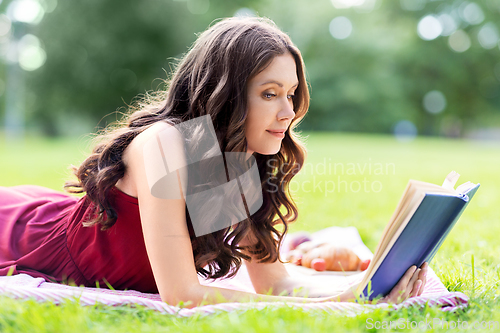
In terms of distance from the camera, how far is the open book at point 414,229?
1364 mm

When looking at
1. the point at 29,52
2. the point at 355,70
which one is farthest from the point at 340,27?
the point at 29,52

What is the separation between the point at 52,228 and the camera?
2.14m

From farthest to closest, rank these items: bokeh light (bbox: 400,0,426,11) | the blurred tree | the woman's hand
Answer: bokeh light (bbox: 400,0,426,11)
the blurred tree
the woman's hand

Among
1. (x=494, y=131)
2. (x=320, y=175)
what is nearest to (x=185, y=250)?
(x=320, y=175)

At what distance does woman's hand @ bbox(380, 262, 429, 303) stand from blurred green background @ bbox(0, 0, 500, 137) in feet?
60.2

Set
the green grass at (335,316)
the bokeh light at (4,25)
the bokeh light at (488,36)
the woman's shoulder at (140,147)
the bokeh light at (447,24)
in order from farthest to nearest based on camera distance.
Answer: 1. the bokeh light at (447,24)
2. the bokeh light at (488,36)
3. the bokeh light at (4,25)
4. the woman's shoulder at (140,147)
5. the green grass at (335,316)

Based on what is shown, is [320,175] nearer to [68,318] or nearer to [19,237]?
[19,237]

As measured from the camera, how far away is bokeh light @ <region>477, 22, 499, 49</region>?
98.1ft

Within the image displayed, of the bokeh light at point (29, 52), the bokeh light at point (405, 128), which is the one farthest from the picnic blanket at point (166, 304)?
the bokeh light at point (405, 128)

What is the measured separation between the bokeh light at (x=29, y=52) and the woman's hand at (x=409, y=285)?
21979mm

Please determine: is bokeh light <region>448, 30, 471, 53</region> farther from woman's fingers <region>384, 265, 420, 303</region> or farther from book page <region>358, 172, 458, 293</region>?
book page <region>358, 172, 458, 293</region>

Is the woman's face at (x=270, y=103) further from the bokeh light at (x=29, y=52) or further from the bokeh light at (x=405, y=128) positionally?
the bokeh light at (x=405, y=128)

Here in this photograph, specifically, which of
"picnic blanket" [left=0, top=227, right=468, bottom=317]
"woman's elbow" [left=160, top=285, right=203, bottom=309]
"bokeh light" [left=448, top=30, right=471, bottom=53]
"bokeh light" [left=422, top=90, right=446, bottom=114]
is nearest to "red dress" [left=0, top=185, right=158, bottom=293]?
"picnic blanket" [left=0, top=227, right=468, bottom=317]

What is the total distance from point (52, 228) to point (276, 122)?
1.31 meters
